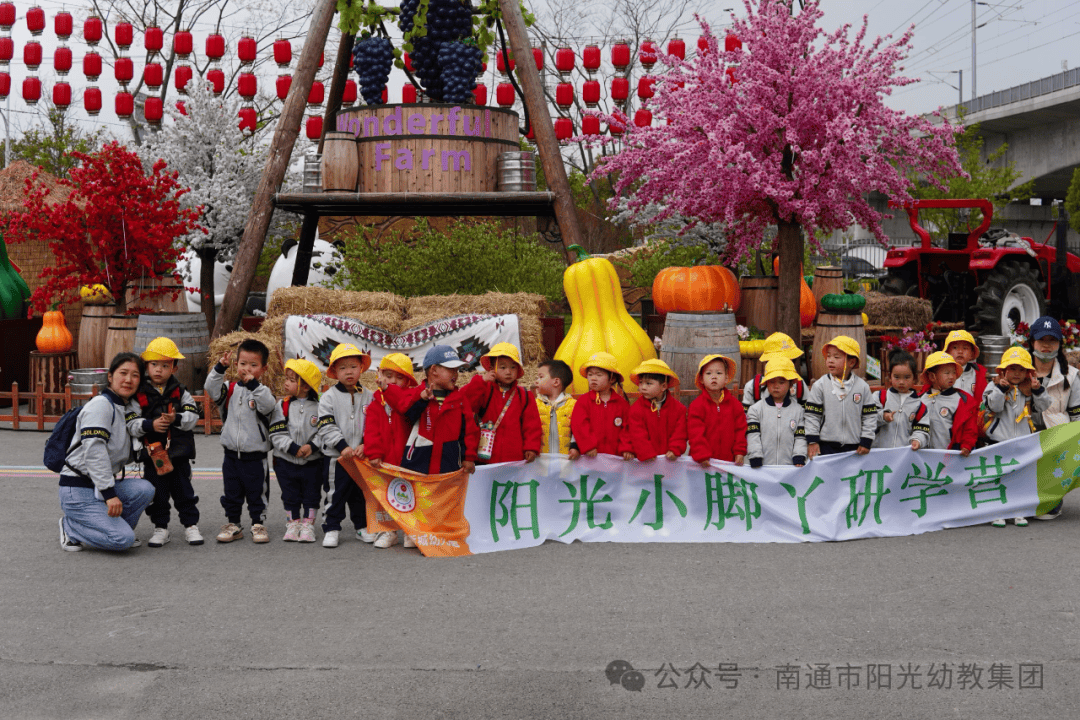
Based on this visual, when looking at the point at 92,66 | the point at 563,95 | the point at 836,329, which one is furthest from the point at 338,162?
the point at 92,66

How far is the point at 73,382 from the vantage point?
11211mm

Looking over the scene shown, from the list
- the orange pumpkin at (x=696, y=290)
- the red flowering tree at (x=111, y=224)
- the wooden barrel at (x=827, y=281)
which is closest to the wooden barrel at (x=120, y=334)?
the red flowering tree at (x=111, y=224)

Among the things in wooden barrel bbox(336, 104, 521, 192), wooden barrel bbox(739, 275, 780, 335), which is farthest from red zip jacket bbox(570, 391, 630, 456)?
wooden barrel bbox(336, 104, 521, 192)

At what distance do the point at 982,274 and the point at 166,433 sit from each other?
11.5 m

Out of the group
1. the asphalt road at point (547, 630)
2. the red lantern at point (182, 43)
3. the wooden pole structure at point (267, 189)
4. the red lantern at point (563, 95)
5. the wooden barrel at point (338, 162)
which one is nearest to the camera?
the asphalt road at point (547, 630)

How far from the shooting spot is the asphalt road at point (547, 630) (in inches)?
156

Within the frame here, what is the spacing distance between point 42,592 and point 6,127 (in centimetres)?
3824

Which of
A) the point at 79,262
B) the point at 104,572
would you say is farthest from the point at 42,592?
the point at 79,262

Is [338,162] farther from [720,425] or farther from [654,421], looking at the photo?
[720,425]

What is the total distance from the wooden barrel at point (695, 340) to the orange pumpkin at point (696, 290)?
0.82 metres

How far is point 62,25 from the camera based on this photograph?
26.1 meters

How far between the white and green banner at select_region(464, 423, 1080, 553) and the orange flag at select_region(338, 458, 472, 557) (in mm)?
85

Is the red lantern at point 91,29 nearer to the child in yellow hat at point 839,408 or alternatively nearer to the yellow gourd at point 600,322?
the yellow gourd at point 600,322

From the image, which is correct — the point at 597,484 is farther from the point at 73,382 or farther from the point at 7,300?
the point at 7,300
